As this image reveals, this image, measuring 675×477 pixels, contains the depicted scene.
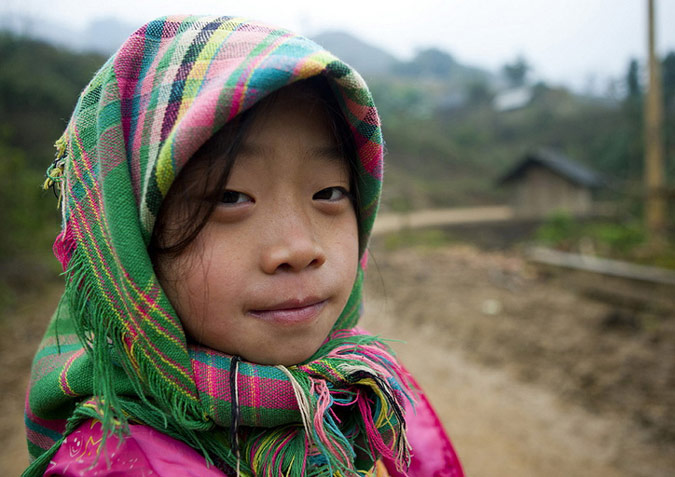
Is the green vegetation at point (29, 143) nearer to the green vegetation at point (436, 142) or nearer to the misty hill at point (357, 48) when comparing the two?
the green vegetation at point (436, 142)

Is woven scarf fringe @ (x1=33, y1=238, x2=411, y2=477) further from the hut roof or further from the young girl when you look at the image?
the hut roof

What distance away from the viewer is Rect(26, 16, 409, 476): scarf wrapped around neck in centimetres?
73

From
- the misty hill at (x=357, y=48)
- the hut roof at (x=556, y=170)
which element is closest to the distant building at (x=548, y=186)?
the hut roof at (x=556, y=170)

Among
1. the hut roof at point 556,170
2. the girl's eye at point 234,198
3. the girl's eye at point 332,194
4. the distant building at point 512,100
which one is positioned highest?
the girl's eye at point 234,198

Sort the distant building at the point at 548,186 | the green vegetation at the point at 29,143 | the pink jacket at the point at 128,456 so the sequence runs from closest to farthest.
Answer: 1. the pink jacket at the point at 128,456
2. the green vegetation at the point at 29,143
3. the distant building at the point at 548,186

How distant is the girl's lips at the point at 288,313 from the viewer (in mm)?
788

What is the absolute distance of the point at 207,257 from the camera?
2.50 ft

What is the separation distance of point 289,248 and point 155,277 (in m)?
0.24

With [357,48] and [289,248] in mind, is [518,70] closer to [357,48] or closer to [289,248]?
[289,248]

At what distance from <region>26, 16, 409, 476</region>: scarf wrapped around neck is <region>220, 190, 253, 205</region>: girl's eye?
93 millimetres

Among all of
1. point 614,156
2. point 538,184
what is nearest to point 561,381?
point 538,184

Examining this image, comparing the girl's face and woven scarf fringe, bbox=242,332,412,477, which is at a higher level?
the girl's face

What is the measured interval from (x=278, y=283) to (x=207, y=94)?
1.12 ft

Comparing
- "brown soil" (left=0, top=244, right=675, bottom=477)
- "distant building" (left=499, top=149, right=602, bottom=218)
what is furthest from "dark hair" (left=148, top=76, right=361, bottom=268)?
"distant building" (left=499, top=149, right=602, bottom=218)
